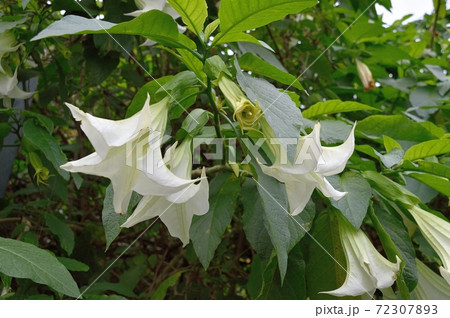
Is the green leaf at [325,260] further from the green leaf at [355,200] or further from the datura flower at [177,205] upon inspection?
the datura flower at [177,205]

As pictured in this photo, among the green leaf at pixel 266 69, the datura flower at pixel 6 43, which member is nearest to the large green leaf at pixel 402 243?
the green leaf at pixel 266 69

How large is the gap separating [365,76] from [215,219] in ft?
2.60

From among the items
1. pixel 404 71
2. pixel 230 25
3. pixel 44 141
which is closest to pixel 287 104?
pixel 230 25

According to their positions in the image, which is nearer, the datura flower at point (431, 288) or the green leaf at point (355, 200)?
the green leaf at point (355, 200)

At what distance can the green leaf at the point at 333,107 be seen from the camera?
805 millimetres

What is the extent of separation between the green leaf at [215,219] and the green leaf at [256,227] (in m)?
0.02

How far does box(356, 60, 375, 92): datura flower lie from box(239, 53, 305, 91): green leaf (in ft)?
2.45

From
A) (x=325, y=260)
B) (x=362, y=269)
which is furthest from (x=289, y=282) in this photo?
(x=362, y=269)

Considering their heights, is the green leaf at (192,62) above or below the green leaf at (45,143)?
above

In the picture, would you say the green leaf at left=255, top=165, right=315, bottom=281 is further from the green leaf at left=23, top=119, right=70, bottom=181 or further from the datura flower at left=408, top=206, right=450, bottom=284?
the green leaf at left=23, top=119, right=70, bottom=181

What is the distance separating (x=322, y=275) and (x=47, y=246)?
2.96 ft

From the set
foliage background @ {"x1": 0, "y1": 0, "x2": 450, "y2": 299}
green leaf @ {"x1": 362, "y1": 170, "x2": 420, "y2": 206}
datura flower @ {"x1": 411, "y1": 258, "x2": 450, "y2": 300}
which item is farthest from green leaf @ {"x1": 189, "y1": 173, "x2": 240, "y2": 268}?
datura flower @ {"x1": 411, "y1": 258, "x2": 450, "y2": 300}

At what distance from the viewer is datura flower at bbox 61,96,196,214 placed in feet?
1.63

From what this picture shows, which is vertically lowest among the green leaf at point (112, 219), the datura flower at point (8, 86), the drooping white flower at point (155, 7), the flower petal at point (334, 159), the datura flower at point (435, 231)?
the datura flower at point (435, 231)
